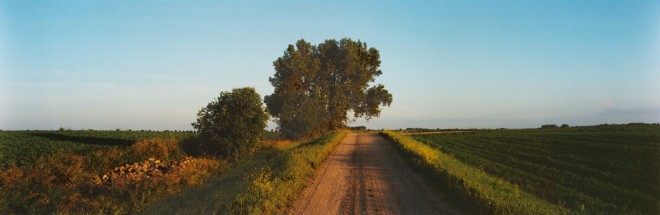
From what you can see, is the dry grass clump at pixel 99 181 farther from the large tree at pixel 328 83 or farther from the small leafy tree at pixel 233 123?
the large tree at pixel 328 83

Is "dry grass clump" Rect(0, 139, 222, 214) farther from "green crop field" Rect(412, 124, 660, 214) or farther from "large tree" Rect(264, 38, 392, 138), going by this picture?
"large tree" Rect(264, 38, 392, 138)

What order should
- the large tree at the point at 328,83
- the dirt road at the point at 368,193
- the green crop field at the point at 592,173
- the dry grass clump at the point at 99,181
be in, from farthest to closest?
the large tree at the point at 328,83 < the green crop field at the point at 592,173 < the dry grass clump at the point at 99,181 < the dirt road at the point at 368,193

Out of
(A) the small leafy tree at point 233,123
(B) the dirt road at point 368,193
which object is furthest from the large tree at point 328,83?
(B) the dirt road at point 368,193

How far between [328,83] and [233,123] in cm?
3980

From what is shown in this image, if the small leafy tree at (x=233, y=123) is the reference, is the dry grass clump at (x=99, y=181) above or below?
below

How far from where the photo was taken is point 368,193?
512 inches

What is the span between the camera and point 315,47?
2534 inches

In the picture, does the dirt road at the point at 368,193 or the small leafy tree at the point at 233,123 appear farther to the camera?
the small leafy tree at the point at 233,123

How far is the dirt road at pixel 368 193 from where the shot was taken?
1081cm

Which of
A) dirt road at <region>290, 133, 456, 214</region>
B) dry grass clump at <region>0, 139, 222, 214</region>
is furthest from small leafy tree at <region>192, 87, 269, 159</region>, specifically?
dirt road at <region>290, 133, 456, 214</region>

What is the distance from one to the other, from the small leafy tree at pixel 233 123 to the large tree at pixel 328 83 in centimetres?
2606

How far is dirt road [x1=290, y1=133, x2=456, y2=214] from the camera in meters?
10.8

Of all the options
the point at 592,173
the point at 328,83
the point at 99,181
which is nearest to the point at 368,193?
the point at 99,181

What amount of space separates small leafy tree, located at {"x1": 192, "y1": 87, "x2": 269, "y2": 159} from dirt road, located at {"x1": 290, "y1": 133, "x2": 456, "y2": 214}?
25.3ft
